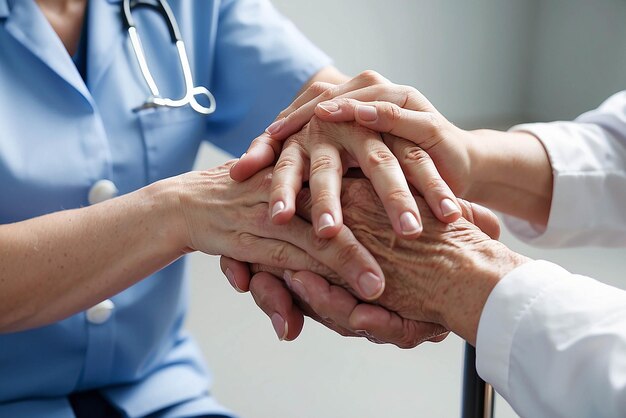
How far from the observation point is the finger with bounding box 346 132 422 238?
36.2 inches

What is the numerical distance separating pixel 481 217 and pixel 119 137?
51cm

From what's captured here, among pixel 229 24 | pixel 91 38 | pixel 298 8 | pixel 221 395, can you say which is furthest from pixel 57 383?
pixel 298 8

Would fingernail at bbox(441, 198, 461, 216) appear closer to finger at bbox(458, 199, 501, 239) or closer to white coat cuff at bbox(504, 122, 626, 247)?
finger at bbox(458, 199, 501, 239)

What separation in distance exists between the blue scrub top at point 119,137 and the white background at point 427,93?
3.04 ft

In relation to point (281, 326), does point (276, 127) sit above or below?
above

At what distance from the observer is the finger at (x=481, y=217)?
108cm

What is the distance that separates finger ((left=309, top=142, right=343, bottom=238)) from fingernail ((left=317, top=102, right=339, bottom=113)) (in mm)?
43

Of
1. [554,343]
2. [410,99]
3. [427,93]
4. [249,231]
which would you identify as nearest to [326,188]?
[249,231]

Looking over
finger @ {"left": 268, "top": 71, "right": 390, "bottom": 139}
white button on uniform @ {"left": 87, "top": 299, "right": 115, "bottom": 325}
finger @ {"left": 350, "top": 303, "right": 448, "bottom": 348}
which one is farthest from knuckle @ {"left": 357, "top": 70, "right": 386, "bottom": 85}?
white button on uniform @ {"left": 87, "top": 299, "right": 115, "bottom": 325}

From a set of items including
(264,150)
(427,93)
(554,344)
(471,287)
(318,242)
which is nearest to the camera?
(554,344)

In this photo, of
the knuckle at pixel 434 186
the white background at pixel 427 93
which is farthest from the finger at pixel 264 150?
the white background at pixel 427 93

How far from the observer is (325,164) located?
3.33ft

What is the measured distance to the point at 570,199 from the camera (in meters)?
1.27

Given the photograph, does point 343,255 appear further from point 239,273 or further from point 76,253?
point 76,253
